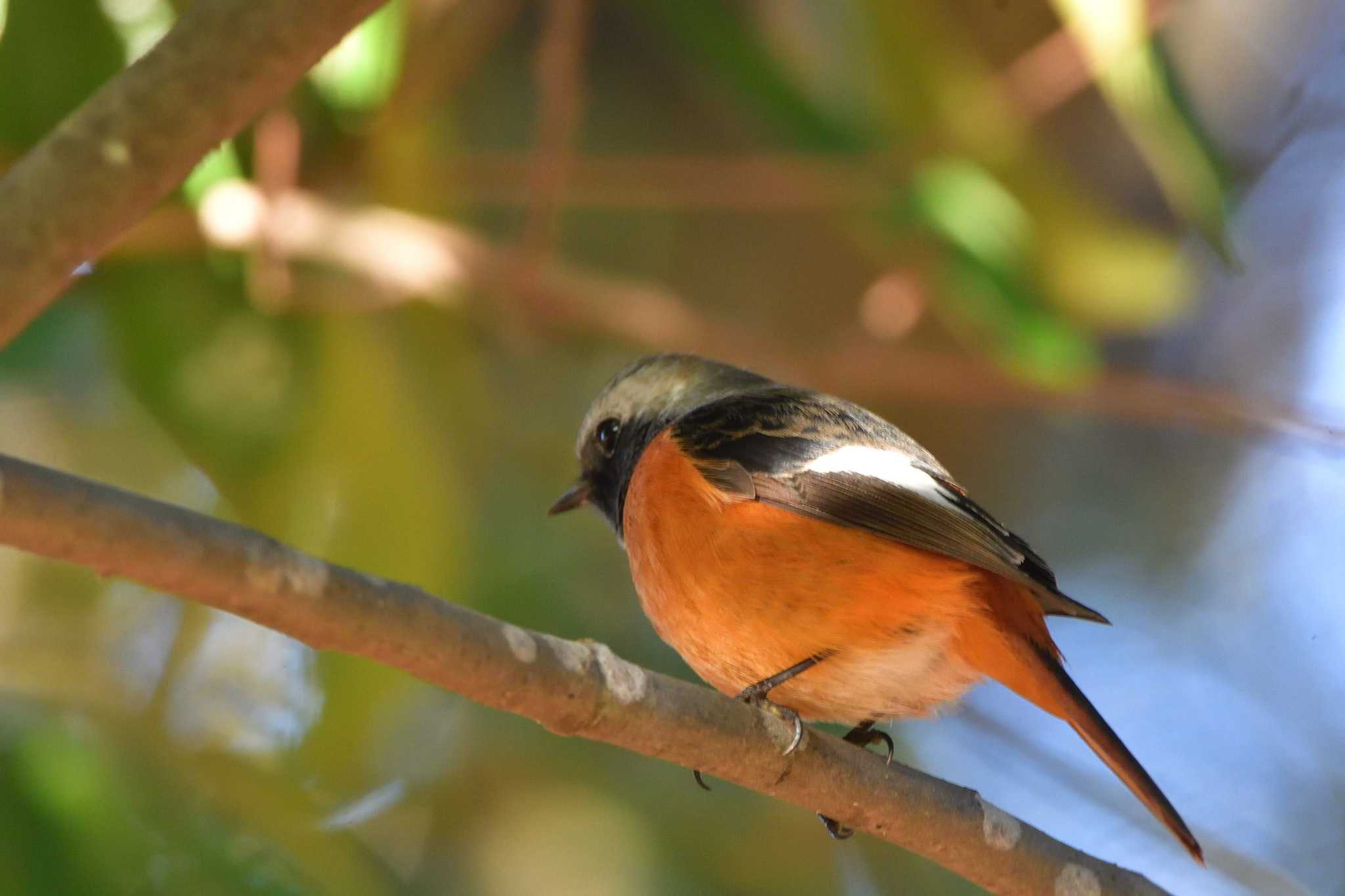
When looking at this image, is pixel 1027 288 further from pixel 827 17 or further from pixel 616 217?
pixel 616 217

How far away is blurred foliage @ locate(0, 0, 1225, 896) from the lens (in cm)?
346

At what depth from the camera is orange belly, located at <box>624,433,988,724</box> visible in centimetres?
254

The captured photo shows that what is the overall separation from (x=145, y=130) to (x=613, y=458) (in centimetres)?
169

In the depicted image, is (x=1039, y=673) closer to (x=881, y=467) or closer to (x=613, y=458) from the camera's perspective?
(x=881, y=467)

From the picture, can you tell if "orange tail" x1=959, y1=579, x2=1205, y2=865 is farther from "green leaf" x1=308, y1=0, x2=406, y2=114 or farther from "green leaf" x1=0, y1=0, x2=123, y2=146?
"green leaf" x1=0, y1=0, x2=123, y2=146

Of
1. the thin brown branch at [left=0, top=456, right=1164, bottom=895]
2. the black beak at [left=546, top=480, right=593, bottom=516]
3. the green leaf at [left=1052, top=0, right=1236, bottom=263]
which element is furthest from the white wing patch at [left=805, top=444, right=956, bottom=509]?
the green leaf at [left=1052, top=0, right=1236, bottom=263]

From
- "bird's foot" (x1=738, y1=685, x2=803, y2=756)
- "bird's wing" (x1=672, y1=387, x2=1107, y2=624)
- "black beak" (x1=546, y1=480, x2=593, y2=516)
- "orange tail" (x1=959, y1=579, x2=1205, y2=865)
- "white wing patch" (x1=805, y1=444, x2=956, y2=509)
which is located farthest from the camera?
"black beak" (x1=546, y1=480, x2=593, y2=516)

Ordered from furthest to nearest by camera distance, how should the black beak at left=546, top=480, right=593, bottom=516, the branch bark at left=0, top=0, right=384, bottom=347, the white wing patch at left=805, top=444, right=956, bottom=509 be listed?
the black beak at left=546, top=480, right=593, bottom=516 < the white wing patch at left=805, top=444, right=956, bottom=509 < the branch bark at left=0, top=0, right=384, bottom=347

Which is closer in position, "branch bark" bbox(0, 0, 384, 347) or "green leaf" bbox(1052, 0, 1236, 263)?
"branch bark" bbox(0, 0, 384, 347)

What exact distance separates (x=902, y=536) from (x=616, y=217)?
12.5 feet

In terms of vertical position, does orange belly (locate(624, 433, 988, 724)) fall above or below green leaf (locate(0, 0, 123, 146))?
below

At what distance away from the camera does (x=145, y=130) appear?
189cm

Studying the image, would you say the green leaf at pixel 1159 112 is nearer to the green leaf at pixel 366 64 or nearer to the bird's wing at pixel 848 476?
the bird's wing at pixel 848 476

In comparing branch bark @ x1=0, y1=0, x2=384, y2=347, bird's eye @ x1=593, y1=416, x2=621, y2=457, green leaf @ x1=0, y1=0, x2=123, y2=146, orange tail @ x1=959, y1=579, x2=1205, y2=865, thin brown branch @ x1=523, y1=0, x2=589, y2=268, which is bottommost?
orange tail @ x1=959, y1=579, x2=1205, y2=865
